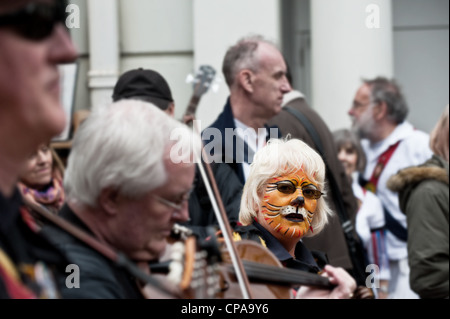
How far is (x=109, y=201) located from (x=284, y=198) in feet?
4.00

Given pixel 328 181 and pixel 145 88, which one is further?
pixel 328 181

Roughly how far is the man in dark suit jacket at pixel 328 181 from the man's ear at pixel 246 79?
262 mm

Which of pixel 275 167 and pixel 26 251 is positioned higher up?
pixel 26 251

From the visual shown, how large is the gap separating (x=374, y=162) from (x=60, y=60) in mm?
5003

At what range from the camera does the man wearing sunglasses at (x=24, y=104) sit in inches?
57.2

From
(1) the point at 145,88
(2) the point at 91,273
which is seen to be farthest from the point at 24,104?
(1) the point at 145,88

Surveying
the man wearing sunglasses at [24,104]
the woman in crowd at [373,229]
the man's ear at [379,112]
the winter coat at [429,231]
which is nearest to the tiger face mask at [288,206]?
the winter coat at [429,231]

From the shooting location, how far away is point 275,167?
11.3 ft

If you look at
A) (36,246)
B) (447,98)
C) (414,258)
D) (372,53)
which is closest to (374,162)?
(372,53)

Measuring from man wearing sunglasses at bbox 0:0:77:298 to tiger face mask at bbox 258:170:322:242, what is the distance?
71.1 inches

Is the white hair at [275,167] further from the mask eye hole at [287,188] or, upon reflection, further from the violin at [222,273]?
the violin at [222,273]

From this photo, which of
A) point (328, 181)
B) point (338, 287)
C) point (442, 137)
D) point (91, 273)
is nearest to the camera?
point (91, 273)

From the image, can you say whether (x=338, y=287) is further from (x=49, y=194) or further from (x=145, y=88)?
(x=49, y=194)

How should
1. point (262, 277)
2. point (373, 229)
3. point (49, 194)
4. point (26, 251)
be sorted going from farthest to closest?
point (373, 229) → point (49, 194) → point (262, 277) → point (26, 251)
